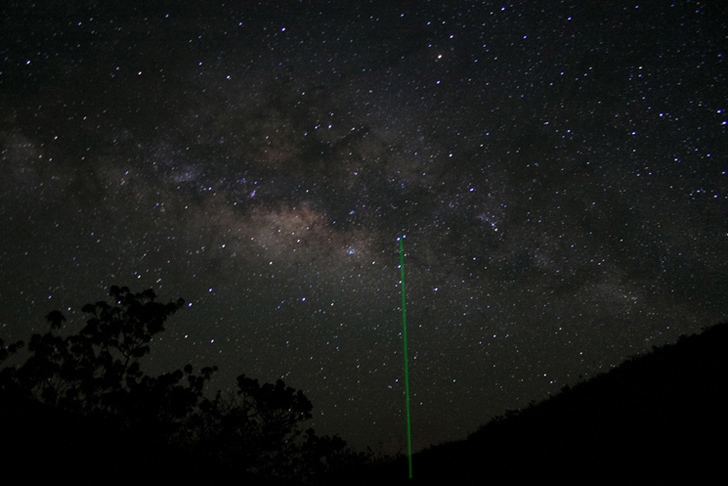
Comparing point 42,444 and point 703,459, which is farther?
point 42,444

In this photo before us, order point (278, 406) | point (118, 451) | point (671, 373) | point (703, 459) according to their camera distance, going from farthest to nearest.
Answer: point (278, 406) → point (118, 451) → point (671, 373) → point (703, 459)

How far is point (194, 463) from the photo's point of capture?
1355 cm

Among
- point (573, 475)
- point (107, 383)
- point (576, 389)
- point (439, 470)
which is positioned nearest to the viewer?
point (573, 475)

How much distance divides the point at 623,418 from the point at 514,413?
3616mm

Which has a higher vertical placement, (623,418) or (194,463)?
(623,418)

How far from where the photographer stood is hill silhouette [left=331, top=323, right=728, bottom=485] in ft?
18.3

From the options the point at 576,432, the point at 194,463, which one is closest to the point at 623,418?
the point at 576,432

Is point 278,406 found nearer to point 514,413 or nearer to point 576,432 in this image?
point 514,413

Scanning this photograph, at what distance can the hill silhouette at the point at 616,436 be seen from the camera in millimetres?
5574

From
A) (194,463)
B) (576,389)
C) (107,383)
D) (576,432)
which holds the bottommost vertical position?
(194,463)

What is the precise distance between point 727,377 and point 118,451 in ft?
56.4

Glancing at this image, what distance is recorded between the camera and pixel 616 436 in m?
6.59

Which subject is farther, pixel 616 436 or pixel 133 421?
pixel 133 421

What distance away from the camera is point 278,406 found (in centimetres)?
2827
